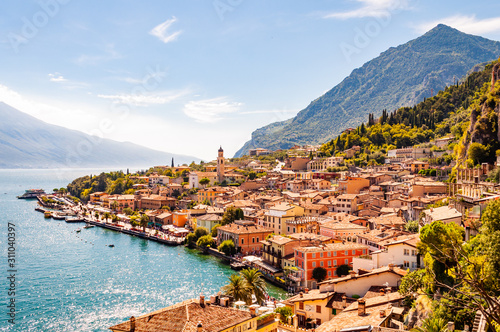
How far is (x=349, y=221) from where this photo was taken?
1727 inches

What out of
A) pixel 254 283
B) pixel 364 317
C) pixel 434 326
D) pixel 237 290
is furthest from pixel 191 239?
pixel 434 326

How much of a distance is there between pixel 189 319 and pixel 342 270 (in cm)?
2101

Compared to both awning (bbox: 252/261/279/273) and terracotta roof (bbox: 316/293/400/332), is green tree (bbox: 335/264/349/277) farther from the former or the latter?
terracotta roof (bbox: 316/293/400/332)

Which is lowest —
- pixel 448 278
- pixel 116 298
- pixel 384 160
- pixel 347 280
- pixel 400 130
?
pixel 116 298

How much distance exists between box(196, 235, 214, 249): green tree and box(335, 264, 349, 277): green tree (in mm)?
21588

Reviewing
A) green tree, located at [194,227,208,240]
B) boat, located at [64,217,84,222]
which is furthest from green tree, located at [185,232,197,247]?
boat, located at [64,217,84,222]

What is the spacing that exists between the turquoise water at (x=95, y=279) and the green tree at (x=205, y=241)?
1467 mm

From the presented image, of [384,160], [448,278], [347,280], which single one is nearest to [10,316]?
[347,280]

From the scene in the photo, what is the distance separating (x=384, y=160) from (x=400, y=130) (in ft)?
40.8

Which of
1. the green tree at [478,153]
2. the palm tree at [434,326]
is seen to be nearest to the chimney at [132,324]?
the palm tree at [434,326]

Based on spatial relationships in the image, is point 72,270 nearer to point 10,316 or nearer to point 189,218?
point 10,316

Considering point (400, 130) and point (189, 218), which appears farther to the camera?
point (400, 130)

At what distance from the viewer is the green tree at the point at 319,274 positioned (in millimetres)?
31297

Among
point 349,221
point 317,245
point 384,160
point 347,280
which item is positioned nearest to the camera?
point 347,280
